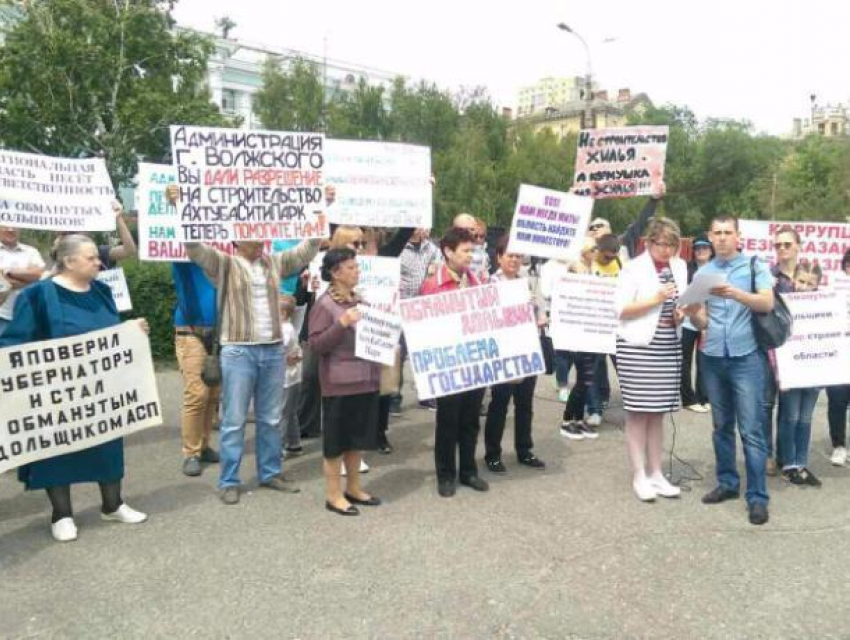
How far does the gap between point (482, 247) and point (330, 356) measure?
2.99 m

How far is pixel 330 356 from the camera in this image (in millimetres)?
5059

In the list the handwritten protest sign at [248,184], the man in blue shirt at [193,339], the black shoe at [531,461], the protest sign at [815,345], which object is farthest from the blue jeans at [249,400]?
the protest sign at [815,345]

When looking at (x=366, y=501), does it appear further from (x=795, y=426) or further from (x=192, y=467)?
(x=795, y=426)

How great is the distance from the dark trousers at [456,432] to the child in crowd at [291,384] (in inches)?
59.9

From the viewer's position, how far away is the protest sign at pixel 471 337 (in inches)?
204

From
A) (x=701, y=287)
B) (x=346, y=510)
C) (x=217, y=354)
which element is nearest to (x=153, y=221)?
(x=217, y=354)

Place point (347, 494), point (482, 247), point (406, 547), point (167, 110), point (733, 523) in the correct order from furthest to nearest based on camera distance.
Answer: point (167, 110) → point (482, 247) → point (347, 494) → point (733, 523) → point (406, 547)

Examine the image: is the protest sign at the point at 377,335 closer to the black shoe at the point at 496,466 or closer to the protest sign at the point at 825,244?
the black shoe at the point at 496,466

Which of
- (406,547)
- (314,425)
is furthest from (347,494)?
(314,425)

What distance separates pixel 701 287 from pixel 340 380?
2.46 metres

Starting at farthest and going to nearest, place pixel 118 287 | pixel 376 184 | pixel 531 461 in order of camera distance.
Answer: pixel 118 287 < pixel 376 184 < pixel 531 461

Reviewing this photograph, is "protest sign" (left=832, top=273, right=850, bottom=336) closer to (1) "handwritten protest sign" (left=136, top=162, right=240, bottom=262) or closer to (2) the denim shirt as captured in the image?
(2) the denim shirt

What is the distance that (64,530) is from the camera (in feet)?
15.1

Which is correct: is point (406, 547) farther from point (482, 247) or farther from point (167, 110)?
point (167, 110)
